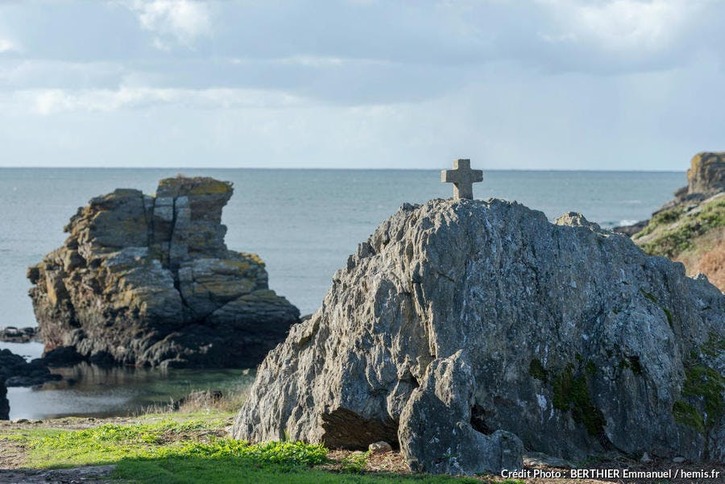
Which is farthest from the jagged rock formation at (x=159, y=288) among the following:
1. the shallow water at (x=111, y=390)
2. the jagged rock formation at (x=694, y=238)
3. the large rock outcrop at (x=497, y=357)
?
the large rock outcrop at (x=497, y=357)

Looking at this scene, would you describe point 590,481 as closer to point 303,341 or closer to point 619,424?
point 619,424

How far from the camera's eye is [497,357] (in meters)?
16.6

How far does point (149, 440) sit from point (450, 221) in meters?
6.89

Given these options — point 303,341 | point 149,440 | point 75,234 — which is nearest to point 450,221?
point 303,341

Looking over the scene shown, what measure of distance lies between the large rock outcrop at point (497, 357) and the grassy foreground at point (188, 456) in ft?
2.59

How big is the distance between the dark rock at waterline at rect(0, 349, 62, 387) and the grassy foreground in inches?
1046

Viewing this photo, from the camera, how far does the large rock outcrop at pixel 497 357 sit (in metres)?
16.3

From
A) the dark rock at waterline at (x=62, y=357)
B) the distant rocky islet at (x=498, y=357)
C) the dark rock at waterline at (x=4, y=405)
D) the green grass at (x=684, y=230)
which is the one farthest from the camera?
the dark rock at waterline at (x=62, y=357)

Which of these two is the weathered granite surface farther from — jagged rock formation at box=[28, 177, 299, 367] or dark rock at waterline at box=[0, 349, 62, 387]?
dark rock at waterline at box=[0, 349, 62, 387]

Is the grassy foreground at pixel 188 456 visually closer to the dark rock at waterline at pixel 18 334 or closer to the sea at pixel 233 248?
the sea at pixel 233 248

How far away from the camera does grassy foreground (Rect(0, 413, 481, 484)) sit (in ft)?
50.0

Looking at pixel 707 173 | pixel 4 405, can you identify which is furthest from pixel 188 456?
pixel 707 173

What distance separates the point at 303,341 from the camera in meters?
18.9

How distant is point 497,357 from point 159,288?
39.3 metres
